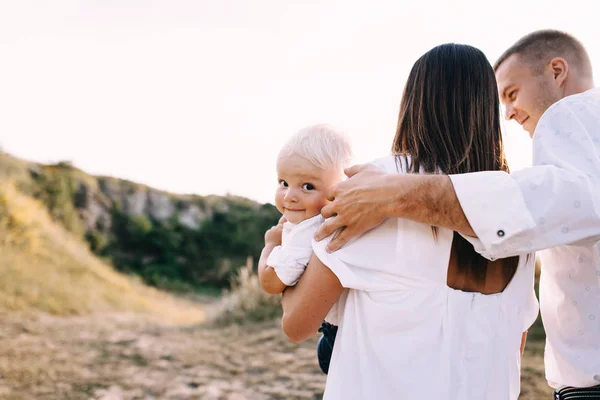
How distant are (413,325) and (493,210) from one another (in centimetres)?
35

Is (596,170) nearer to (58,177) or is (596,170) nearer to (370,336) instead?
(370,336)

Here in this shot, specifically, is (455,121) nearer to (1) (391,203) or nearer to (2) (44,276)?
(1) (391,203)

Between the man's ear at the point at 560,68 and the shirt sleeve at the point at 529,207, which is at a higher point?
the man's ear at the point at 560,68

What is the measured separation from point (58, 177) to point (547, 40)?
52.4 ft

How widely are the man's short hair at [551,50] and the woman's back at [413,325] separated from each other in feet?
2.96

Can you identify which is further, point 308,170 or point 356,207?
point 308,170

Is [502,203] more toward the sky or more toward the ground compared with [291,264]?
more toward the sky

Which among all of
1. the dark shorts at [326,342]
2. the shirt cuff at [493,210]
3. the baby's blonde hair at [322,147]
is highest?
the baby's blonde hair at [322,147]

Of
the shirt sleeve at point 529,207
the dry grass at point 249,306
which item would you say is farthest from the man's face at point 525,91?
the dry grass at point 249,306

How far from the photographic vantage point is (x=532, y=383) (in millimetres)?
4688

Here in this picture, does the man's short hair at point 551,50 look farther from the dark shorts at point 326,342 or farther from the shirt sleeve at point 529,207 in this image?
the dark shorts at point 326,342

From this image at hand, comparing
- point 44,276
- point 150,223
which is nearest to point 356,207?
point 44,276

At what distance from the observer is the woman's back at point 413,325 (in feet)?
4.34

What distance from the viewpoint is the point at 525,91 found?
6.23 feet
